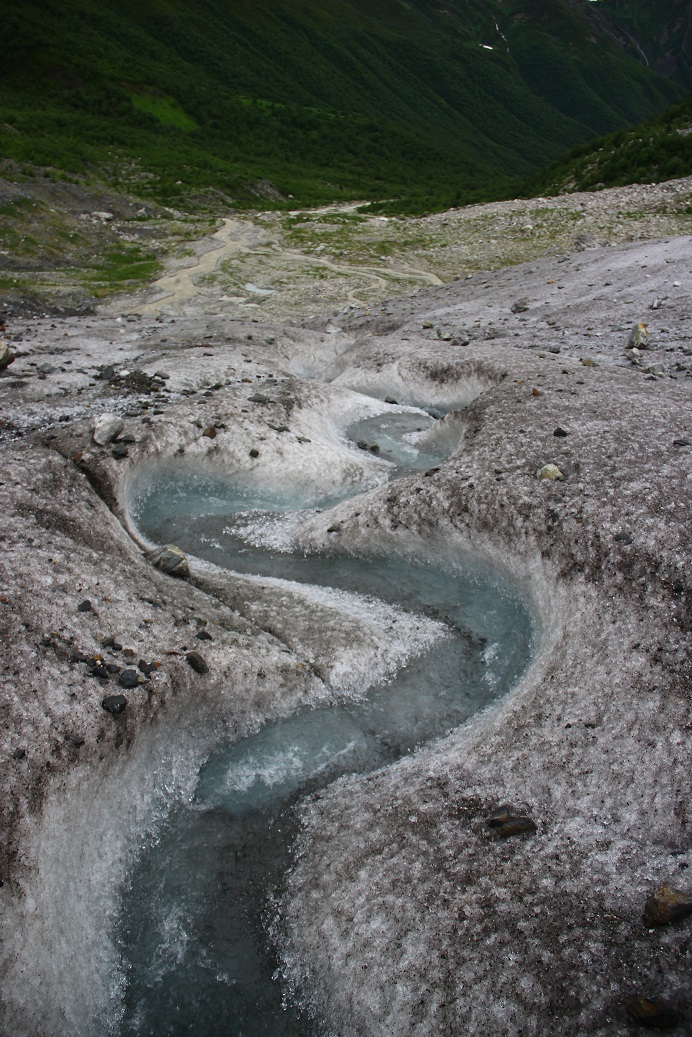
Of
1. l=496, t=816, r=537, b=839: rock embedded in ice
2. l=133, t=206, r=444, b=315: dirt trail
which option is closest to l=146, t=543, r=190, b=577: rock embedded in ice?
l=496, t=816, r=537, b=839: rock embedded in ice

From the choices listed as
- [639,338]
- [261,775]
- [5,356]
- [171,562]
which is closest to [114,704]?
[261,775]

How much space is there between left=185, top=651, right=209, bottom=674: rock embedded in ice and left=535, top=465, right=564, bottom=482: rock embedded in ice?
306 inches

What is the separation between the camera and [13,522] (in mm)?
11844

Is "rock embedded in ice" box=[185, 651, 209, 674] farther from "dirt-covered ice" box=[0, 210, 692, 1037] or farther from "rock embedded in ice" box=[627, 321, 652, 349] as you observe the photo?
"rock embedded in ice" box=[627, 321, 652, 349]

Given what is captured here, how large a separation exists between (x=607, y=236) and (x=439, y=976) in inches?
1862

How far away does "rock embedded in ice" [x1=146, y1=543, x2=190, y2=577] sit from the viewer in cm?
1277

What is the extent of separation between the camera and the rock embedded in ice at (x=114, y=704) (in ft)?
29.6

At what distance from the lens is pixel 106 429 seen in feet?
52.6

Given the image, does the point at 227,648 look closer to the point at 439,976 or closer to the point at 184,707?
the point at 184,707

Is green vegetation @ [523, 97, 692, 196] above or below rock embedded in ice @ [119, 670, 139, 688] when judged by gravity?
above

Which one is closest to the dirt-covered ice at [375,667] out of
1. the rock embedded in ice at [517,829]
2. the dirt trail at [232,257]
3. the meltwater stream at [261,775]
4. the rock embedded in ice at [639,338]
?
the rock embedded in ice at [517,829]

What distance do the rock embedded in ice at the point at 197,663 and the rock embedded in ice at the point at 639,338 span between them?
19.1m

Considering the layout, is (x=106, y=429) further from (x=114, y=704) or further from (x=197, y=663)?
(x=114, y=704)

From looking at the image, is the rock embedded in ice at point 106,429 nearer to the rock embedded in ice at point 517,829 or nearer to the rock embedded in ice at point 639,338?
the rock embedded in ice at point 517,829
